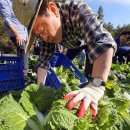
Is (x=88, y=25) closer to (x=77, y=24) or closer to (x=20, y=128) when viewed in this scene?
(x=77, y=24)

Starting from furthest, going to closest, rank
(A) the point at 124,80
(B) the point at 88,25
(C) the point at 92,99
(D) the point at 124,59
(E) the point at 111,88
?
(D) the point at 124,59 → (A) the point at 124,80 → (E) the point at 111,88 → (B) the point at 88,25 → (C) the point at 92,99

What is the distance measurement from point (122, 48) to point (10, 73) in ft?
18.6

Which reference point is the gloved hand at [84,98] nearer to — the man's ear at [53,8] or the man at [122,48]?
the man's ear at [53,8]

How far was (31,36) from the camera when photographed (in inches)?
102

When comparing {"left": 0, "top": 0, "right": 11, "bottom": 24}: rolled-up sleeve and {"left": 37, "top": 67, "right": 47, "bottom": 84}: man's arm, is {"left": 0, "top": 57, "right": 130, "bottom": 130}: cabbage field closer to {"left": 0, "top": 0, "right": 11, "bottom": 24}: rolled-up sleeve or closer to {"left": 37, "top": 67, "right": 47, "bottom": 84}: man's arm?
Answer: {"left": 37, "top": 67, "right": 47, "bottom": 84}: man's arm

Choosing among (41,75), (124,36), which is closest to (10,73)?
(41,75)

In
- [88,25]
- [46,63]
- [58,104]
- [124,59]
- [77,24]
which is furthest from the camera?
[124,59]

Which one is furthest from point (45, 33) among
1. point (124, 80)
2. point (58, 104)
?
point (124, 80)

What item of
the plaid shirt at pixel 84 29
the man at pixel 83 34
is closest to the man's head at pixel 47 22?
the man at pixel 83 34

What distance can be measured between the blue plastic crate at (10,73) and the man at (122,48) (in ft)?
17.2

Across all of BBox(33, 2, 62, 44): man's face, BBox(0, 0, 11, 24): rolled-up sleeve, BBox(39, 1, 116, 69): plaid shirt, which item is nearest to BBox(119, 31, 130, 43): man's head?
BBox(0, 0, 11, 24): rolled-up sleeve

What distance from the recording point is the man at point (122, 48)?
841 centimetres

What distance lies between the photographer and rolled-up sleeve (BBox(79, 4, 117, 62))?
2.44m

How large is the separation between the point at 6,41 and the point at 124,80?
1823 centimetres
